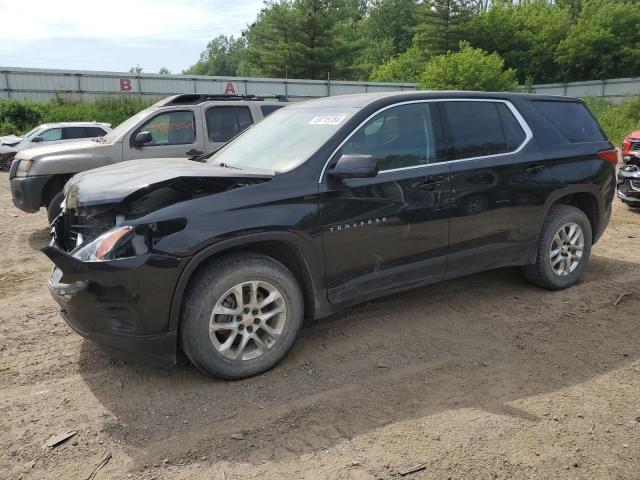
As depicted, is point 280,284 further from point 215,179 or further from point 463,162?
point 463,162

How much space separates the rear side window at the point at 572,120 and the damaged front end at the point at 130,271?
3.31 metres

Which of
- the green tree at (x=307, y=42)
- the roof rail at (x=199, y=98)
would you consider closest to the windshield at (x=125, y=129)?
the roof rail at (x=199, y=98)

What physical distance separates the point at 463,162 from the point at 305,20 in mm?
41547

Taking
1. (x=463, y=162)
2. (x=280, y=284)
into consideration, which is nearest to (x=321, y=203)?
(x=280, y=284)

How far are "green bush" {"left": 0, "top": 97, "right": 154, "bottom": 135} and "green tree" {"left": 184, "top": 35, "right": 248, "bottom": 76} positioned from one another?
82.1 meters

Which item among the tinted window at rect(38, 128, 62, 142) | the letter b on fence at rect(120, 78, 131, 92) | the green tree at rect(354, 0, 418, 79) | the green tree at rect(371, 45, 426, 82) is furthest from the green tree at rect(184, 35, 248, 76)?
the tinted window at rect(38, 128, 62, 142)

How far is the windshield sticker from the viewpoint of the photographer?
3846 millimetres

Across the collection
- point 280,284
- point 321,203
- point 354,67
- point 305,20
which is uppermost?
point 305,20

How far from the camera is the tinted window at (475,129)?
4223 millimetres

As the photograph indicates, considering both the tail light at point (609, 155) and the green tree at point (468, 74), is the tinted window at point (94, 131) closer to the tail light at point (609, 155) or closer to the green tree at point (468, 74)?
the tail light at point (609, 155)

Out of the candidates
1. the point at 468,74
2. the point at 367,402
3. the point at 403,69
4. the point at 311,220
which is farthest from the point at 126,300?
the point at 403,69

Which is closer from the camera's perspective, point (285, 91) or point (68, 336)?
point (68, 336)

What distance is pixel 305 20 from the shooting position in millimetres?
42031

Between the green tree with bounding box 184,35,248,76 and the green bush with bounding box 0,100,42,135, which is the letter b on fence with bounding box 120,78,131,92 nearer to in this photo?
the green bush with bounding box 0,100,42,135
